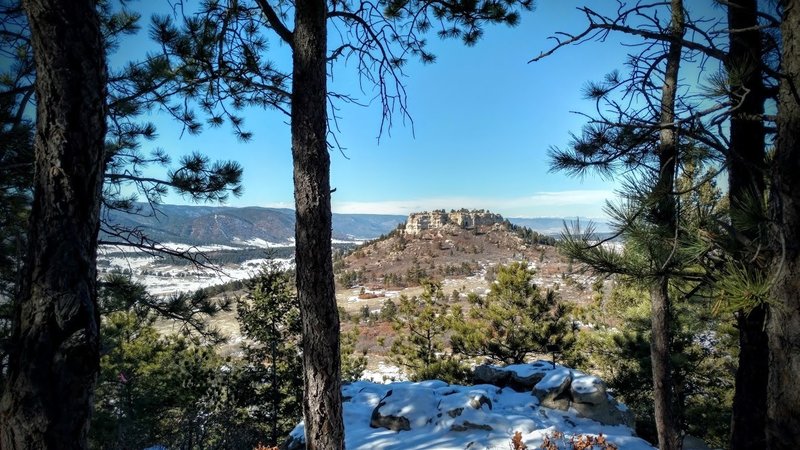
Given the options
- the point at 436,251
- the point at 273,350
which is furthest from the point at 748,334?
the point at 436,251

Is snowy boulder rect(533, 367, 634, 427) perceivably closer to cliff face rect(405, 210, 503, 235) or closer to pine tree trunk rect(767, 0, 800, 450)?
pine tree trunk rect(767, 0, 800, 450)

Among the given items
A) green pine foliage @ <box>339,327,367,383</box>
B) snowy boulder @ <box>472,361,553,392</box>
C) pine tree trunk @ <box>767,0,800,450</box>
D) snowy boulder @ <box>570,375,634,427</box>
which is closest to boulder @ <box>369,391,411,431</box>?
snowy boulder @ <box>570,375,634,427</box>

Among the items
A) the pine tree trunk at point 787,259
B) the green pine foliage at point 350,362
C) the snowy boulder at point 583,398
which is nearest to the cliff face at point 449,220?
the green pine foliage at point 350,362

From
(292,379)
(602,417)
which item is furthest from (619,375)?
(292,379)

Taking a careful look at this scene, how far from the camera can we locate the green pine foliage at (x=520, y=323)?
11961 mm

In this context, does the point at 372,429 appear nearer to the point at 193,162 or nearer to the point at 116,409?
the point at 193,162

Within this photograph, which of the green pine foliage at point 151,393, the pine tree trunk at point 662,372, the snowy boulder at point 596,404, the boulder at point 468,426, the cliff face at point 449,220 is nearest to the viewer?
the pine tree trunk at point 662,372

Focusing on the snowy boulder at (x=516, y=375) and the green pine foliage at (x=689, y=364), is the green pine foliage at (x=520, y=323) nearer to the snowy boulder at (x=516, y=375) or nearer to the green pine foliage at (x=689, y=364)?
the green pine foliage at (x=689, y=364)

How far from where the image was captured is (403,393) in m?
5.76

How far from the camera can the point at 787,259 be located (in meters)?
1.58

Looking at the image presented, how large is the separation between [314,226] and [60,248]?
135 cm

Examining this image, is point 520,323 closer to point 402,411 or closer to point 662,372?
point 402,411

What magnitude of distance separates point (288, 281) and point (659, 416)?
857cm

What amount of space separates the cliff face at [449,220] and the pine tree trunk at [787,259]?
359ft
